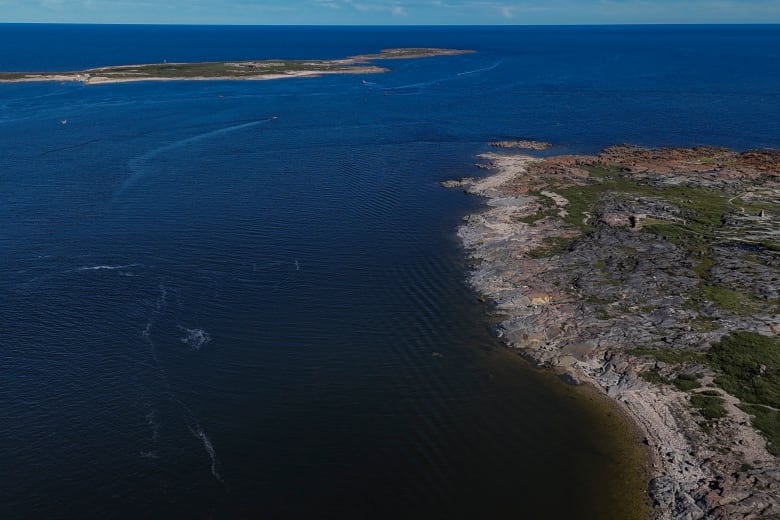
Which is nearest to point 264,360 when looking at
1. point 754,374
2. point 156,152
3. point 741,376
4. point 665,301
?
point 665,301

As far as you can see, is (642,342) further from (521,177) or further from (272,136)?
(272,136)

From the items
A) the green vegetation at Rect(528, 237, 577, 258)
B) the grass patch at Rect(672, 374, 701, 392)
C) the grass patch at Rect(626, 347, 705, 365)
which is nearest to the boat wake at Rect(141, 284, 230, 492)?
the grass patch at Rect(672, 374, 701, 392)

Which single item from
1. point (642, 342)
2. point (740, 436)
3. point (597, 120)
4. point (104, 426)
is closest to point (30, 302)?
point (104, 426)

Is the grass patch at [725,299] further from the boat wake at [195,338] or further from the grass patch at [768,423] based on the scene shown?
the boat wake at [195,338]

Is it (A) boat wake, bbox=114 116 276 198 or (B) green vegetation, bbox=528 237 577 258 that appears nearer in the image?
(B) green vegetation, bbox=528 237 577 258

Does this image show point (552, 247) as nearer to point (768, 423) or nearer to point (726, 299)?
point (726, 299)

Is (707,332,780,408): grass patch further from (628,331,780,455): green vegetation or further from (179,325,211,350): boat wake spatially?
(179,325,211,350): boat wake

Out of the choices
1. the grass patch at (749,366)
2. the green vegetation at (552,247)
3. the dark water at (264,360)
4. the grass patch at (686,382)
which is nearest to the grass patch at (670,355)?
the grass patch at (749,366)

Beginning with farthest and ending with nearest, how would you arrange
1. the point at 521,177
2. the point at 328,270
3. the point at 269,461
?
the point at 521,177 → the point at 328,270 → the point at 269,461
